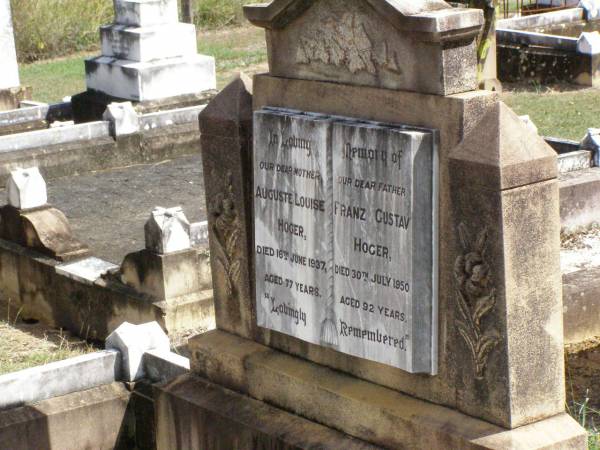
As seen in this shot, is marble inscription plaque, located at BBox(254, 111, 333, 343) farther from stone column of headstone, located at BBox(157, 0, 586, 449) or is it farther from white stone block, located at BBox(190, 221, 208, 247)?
white stone block, located at BBox(190, 221, 208, 247)

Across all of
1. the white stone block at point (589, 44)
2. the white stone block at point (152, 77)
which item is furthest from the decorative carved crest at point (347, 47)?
the white stone block at point (589, 44)

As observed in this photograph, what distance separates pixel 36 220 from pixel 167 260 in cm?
172

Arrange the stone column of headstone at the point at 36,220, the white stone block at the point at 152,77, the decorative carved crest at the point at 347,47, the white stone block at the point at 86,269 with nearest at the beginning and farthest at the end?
the decorative carved crest at the point at 347,47 < the white stone block at the point at 86,269 < the stone column of headstone at the point at 36,220 < the white stone block at the point at 152,77

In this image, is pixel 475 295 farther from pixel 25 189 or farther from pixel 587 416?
pixel 25 189

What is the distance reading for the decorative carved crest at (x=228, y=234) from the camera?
602 centimetres

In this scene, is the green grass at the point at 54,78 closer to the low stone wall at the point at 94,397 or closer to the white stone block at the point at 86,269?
the white stone block at the point at 86,269

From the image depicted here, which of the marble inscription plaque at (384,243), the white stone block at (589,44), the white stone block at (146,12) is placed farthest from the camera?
the white stone block at (589,44)

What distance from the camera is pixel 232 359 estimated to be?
602 centimetres

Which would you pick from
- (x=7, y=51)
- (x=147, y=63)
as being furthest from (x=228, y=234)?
(x=7, y=51)

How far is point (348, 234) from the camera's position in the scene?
5348 mm

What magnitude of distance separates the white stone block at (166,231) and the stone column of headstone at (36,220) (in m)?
1.26

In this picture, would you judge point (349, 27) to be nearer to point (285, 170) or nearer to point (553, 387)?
point (285, 170)

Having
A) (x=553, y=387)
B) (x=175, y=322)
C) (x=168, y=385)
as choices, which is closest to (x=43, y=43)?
(x=175, y=322)

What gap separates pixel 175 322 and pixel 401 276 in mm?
4252
